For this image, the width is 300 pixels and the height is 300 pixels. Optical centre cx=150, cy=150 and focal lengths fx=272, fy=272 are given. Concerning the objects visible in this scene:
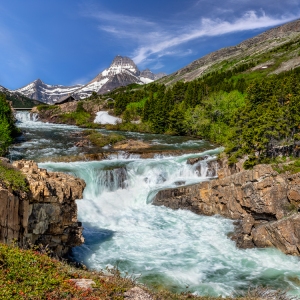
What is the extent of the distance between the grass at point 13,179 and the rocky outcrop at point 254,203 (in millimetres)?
12988

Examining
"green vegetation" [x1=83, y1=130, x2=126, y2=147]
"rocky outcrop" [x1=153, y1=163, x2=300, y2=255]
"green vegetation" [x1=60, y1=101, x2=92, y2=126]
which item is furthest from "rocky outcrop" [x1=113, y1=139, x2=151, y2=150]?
"green vegetation" [x1=60, y1=101, x2=92, y2=126]

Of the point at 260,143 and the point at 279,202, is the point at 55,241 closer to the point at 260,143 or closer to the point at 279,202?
the point at 279,202

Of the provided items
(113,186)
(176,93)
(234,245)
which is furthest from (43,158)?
(176,93)

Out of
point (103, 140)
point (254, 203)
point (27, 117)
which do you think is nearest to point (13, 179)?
point (254, 203)

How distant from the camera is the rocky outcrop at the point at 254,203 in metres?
16.4

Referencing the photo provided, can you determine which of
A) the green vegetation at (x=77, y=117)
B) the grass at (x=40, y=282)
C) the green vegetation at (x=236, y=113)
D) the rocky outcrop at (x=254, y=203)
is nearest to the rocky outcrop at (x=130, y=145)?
the green vegetation at (x=236, y=113)

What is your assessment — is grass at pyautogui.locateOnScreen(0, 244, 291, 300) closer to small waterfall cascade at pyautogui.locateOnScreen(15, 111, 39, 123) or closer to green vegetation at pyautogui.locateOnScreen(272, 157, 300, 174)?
green vegetation at pyautogui.locateOnScreen(272, 157, 300, 174)

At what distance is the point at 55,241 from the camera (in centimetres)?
1346

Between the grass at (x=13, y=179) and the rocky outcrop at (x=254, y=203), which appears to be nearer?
the grass at (x=13, y=179)

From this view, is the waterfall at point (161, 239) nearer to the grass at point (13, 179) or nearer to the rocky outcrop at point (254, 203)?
the rocky outcrop at point (254, 203)

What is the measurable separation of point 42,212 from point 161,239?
27.8 ft

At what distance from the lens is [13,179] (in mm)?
11484

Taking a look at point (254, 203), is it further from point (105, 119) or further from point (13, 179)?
point (105, 119)

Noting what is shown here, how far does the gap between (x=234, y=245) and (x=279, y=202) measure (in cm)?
476
